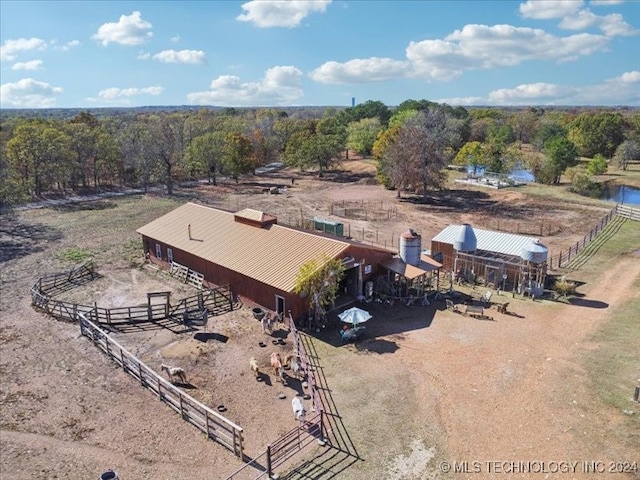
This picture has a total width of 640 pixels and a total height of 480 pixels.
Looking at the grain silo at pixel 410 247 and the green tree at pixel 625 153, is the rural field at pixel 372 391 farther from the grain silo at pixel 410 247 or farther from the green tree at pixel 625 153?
the green tree at pixel 625 153

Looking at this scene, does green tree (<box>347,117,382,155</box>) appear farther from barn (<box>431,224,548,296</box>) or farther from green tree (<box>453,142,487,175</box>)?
barn (<box>431,224,548,296</box>)

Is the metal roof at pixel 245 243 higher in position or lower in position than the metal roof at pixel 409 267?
higher

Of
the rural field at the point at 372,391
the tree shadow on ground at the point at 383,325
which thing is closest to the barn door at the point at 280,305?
the rural field at the point at 372,391

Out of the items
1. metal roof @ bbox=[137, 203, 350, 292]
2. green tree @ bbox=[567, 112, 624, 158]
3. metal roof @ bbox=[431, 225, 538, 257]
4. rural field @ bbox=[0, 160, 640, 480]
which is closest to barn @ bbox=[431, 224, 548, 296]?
metal roof @ bbox=[431, 225, 538, 257]

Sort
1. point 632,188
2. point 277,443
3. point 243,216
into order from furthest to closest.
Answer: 1. point 632,188
2. point 243,216
3. point 277,443

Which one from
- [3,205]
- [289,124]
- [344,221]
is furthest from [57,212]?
[289,124]

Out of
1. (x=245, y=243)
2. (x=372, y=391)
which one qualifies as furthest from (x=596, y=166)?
(x=372, y=391)

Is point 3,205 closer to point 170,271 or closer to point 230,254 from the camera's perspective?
point 170,271
